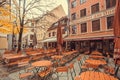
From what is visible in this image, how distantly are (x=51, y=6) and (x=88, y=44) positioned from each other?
7778 millimetres

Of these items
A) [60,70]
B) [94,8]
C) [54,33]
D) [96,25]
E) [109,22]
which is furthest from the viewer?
[54,33]

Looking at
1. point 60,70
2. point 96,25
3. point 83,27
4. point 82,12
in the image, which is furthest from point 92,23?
point 60,70

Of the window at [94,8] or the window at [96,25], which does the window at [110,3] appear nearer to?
the window at [94,8]

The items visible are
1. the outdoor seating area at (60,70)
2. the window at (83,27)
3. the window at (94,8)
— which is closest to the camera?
the outdoor seating area at (60,70)

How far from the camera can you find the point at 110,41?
1527 centimetres

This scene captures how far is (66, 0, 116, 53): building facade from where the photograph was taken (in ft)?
49.7

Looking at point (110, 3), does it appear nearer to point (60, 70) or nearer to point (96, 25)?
point (96, 25)

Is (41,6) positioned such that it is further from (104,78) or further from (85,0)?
(104,78)

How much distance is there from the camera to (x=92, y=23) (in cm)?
1773

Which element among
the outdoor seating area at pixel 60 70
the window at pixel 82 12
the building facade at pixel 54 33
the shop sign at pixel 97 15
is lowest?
the outdoor seating area at pixel 60 70

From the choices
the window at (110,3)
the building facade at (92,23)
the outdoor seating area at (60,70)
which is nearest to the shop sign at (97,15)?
the building facade at (92,23)

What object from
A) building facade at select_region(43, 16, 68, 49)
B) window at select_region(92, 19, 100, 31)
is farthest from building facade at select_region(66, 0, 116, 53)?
building facade at select_region(43, 16, 68, 49)

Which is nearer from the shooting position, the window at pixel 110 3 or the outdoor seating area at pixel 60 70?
the outdoor seating area at pixel 60 70

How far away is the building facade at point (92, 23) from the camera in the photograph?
49.7 ft
